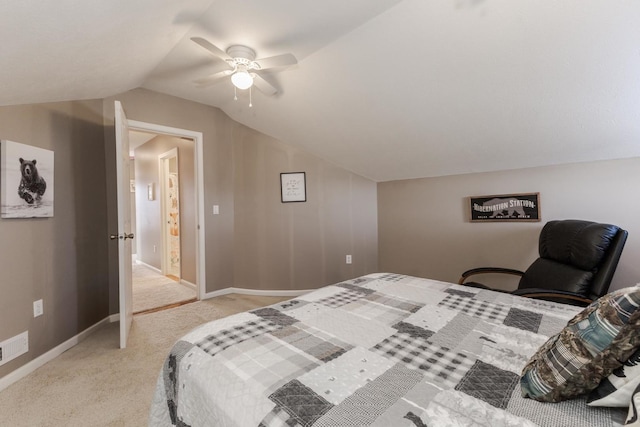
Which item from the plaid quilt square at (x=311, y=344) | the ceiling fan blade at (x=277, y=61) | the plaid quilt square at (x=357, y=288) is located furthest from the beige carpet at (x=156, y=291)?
the ceiling fan blade at (x=277, y=61)

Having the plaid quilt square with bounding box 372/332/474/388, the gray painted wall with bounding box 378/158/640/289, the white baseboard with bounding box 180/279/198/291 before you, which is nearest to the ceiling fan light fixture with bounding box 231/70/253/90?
the plaid quilt square with bounding box 372/332/474/388

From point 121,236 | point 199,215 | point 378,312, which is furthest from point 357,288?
point 199,215

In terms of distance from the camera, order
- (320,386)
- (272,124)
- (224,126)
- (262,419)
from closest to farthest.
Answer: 1. (262,419)
2. (320,386)
3. (272,124)
4. (224,126)

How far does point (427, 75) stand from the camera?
78.6 inches

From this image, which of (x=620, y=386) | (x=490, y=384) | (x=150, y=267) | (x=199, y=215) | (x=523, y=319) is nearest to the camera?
(x=620, y=386)

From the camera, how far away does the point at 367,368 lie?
0.91m

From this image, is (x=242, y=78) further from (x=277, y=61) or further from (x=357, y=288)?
(x=357, y=288)

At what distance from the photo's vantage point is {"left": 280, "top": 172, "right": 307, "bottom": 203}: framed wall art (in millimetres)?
3662

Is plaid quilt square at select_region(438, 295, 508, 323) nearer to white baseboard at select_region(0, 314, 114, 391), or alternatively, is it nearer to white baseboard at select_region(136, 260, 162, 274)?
white baseboard at select_region(0, 314, 114, 391)

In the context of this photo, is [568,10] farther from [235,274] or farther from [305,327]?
[235,274]

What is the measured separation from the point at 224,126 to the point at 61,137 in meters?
1.75

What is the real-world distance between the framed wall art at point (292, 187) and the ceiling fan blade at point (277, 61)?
1704 mm

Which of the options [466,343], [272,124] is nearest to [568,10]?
[466,343]

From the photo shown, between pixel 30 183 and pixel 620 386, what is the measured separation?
310 cm
